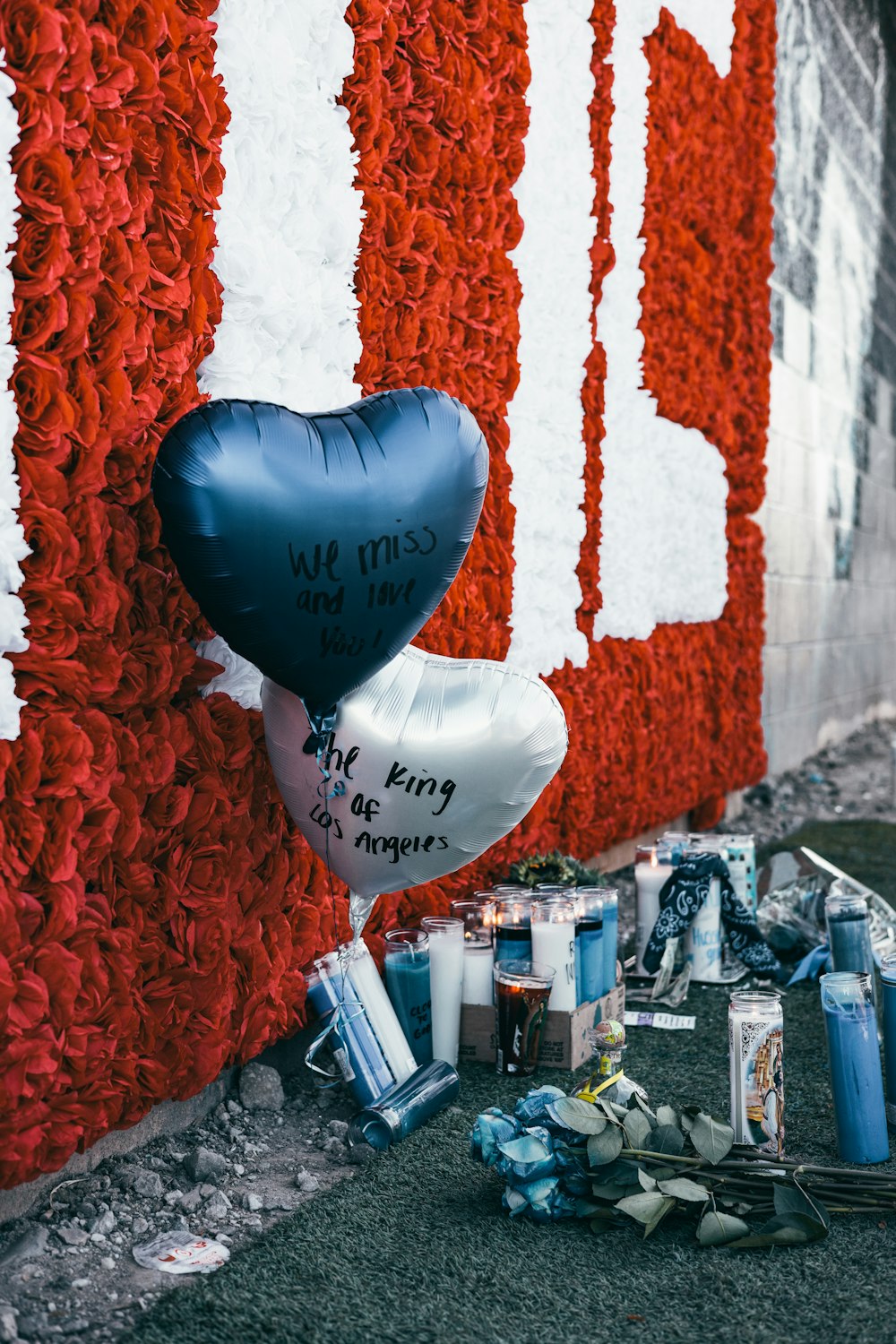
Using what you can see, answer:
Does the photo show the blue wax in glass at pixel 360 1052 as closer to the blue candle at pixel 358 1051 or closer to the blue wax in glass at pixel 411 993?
the blue candle at pixel 358 1051

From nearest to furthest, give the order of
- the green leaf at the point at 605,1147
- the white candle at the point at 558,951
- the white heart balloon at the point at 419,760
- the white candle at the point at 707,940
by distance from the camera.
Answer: the green leaf at the point at 605,1147 < the white heart balloon at the point at 419,760 < the white candle at the point at 558,951 < the white candle at the point at 707,940

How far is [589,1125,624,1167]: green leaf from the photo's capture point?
166 cm

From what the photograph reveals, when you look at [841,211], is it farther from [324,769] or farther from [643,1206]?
[643,1206]

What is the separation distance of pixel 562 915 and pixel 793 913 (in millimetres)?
933

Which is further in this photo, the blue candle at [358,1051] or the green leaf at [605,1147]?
the blue candle at [358,1051]

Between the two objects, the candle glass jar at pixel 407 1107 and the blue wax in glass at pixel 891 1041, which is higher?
the blue wax in glass at pixel 891 1041

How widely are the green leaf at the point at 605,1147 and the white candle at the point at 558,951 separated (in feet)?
1.86

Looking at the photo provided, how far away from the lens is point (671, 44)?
3744 millimetres

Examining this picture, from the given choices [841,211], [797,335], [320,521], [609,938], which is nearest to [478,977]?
[609,938]

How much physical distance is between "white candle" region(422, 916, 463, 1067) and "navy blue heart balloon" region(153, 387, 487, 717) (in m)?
0.65

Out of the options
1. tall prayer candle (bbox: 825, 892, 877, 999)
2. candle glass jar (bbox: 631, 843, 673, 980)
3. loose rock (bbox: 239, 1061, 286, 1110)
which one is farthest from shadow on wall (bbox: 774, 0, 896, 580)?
loose rock (bbox: 239, 1061, 286, 1110)

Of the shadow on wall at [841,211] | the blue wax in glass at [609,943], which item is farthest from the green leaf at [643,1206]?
the shadow on wall at [841,211]

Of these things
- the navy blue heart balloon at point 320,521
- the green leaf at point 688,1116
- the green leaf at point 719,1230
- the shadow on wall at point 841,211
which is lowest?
the green leaf at point 719,1230

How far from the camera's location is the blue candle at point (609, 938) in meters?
2.46
